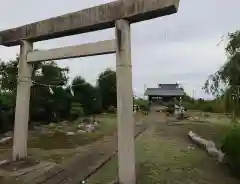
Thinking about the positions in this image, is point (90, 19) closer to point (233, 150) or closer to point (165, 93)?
point (233, 150)

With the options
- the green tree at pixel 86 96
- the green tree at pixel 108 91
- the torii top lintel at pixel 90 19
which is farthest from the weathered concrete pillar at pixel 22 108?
the green tree at pixel 108 91

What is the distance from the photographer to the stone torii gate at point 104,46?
5.17 m

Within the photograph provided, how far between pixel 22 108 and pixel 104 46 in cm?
275

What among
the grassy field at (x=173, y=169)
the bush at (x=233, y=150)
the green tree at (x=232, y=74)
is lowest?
the grassy field at (x=173, y=169)

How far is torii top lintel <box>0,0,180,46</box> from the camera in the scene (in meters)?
5.09

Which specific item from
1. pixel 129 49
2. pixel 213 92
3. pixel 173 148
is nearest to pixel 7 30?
pixel 129 49

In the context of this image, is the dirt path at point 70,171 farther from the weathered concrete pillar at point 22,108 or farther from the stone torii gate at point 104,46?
the stone torii gate at point 104,46

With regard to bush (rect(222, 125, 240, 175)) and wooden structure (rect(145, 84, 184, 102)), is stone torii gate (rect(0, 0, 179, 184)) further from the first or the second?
wooden structure (rect(145, 84, 184, 102))

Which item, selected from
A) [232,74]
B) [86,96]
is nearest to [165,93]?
[86,96]

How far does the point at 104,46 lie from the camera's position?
5.64 m

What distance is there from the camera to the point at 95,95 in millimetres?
25812

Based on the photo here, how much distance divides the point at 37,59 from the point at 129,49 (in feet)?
8.60

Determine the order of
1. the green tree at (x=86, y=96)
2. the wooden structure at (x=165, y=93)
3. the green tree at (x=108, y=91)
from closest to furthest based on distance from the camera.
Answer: the green tree at (x=86, y=96), the green tree at (x=108, y=91), the wooden structure at (x=165, y=93)

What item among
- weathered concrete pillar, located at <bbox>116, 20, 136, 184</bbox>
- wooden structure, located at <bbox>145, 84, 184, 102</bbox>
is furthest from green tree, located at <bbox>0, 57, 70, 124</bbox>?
wooden structure, located at <bbox>145, 84, 184, 102</bbox>
